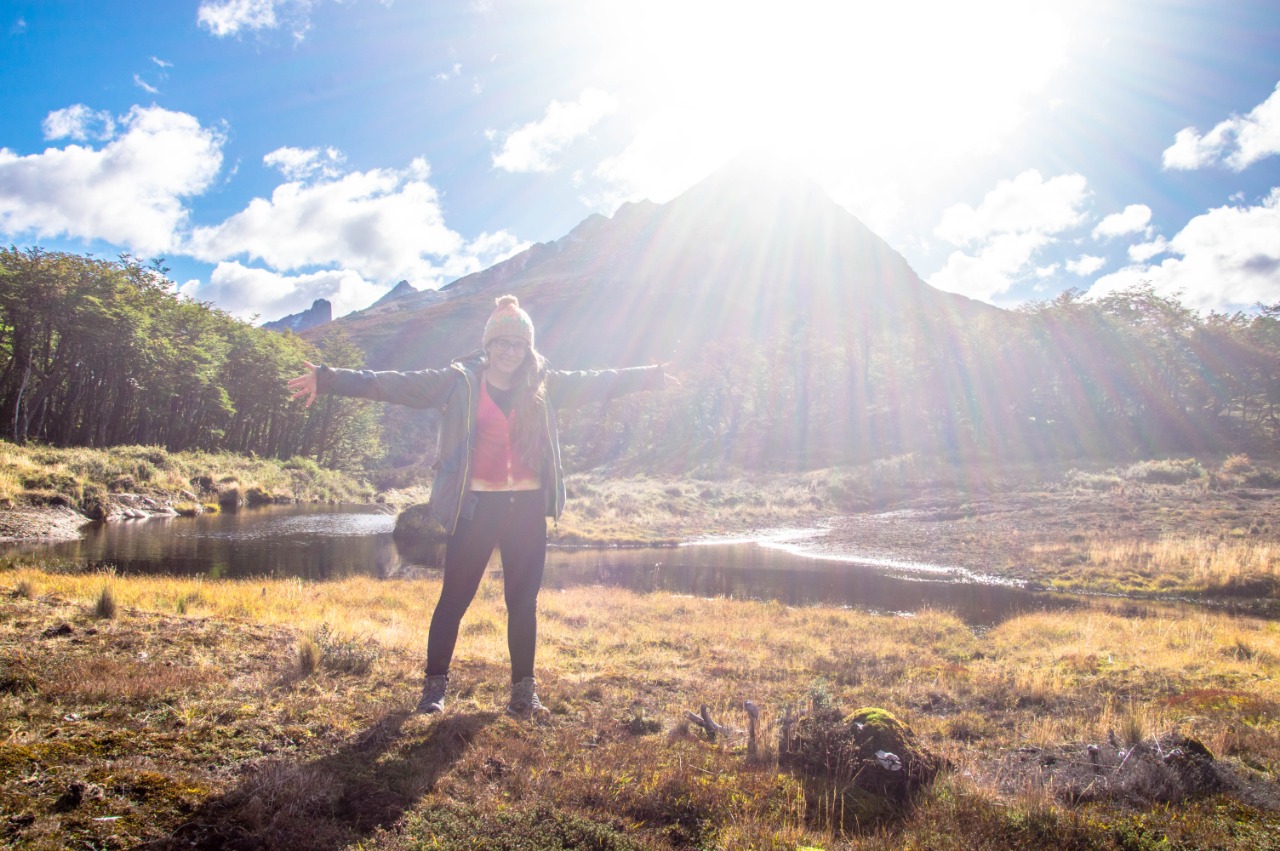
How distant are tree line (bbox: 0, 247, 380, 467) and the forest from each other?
15 cm

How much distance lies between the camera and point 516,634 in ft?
17.5

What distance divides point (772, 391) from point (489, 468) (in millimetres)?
96995

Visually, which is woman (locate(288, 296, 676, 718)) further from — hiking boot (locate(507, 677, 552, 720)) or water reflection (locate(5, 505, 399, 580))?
water reflection (locate(5, 505, 399, 580))

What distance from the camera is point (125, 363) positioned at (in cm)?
4659

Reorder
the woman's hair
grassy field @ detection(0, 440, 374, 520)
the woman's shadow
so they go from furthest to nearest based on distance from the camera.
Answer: grassy field @ detection(0, 440, 374, 520)
the woman's hair
the woman's shadow

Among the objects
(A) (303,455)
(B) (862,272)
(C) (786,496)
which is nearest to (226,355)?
(A) (303,455)

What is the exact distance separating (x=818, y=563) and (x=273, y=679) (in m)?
25.1

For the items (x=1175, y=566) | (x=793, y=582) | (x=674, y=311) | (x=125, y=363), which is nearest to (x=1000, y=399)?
(x=1175, y=566)

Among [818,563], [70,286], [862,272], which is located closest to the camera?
[818,563]

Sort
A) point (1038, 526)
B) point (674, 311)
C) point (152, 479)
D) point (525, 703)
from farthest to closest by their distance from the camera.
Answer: point (674, 311)
point (152, 479)
point (1038, 526)
point (525, 703)

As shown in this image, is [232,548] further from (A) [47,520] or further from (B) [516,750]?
(B) [516,750]

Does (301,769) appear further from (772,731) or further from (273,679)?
(772,731)

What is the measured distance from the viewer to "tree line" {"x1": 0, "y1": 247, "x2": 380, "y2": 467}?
40031mm

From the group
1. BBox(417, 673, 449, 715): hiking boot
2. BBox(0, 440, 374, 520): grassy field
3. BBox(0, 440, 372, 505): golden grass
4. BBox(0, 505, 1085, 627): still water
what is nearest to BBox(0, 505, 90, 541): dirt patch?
BBox(0, 440, 374, 520): grassy field
